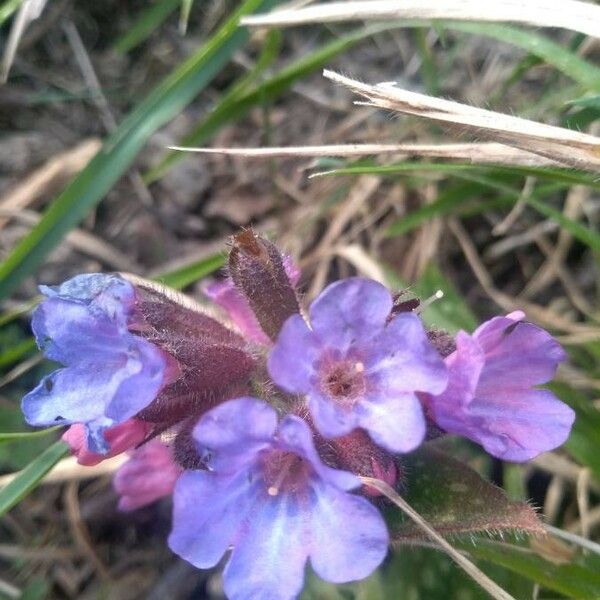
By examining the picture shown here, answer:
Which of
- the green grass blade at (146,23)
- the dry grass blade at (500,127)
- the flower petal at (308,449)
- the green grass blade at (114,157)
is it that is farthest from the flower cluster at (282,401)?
the green grass blade at (146,23)

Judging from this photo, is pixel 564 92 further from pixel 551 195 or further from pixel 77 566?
pixel 77 566

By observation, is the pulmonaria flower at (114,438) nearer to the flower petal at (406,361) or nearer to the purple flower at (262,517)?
the purple flower at (262,517)

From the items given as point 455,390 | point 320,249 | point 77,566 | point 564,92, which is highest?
point 455,390

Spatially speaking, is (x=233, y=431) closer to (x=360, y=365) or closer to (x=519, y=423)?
(x=360, y=365)

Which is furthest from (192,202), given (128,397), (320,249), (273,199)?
(128,397)

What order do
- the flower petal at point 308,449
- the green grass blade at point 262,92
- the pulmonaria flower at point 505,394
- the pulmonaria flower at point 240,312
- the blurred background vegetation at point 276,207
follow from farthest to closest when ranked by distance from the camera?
the green grass blade at point 262,92 < the blurred background vegetation at point 276,207 < the pulmonaria flower at point 240,312 < the pulmonaria flower at point 505,394 < the flower petal at point 308,449

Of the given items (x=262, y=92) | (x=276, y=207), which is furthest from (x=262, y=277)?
(x=276, y=207)
